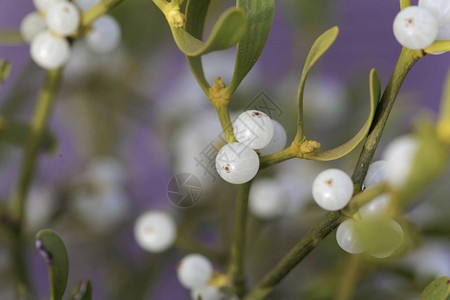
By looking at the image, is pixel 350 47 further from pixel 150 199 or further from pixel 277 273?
pixel 277 273

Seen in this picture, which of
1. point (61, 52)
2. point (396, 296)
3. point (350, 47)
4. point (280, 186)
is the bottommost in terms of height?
point (350, 47)

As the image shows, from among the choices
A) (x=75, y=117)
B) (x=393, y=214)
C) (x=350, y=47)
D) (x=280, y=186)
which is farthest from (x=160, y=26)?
(x=350, y=47)

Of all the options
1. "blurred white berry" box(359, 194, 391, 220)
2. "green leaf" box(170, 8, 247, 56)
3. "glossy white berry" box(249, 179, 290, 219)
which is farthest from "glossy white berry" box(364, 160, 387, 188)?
"glossy white berry" box(249, 179, 290, 219)

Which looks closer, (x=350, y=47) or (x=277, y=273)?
(x=277, y=273)

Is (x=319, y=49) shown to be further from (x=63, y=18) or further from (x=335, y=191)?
(x=63, y=18)

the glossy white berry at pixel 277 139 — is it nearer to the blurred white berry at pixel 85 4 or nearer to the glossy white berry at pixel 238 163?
the glossy white berry at pixel 238 163

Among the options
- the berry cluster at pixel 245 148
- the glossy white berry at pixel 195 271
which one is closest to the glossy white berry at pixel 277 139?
the berry cluster at pixel 245 148

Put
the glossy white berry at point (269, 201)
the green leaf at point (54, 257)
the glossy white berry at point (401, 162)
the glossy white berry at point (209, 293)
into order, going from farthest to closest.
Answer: the glossy white berry at point (269, 201) < the glossy white berry at point (209, 293) < the green leaf at point (54, 257) < the glossy white berry at point (401, 162)

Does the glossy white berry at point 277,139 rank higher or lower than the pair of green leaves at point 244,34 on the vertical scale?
lower
